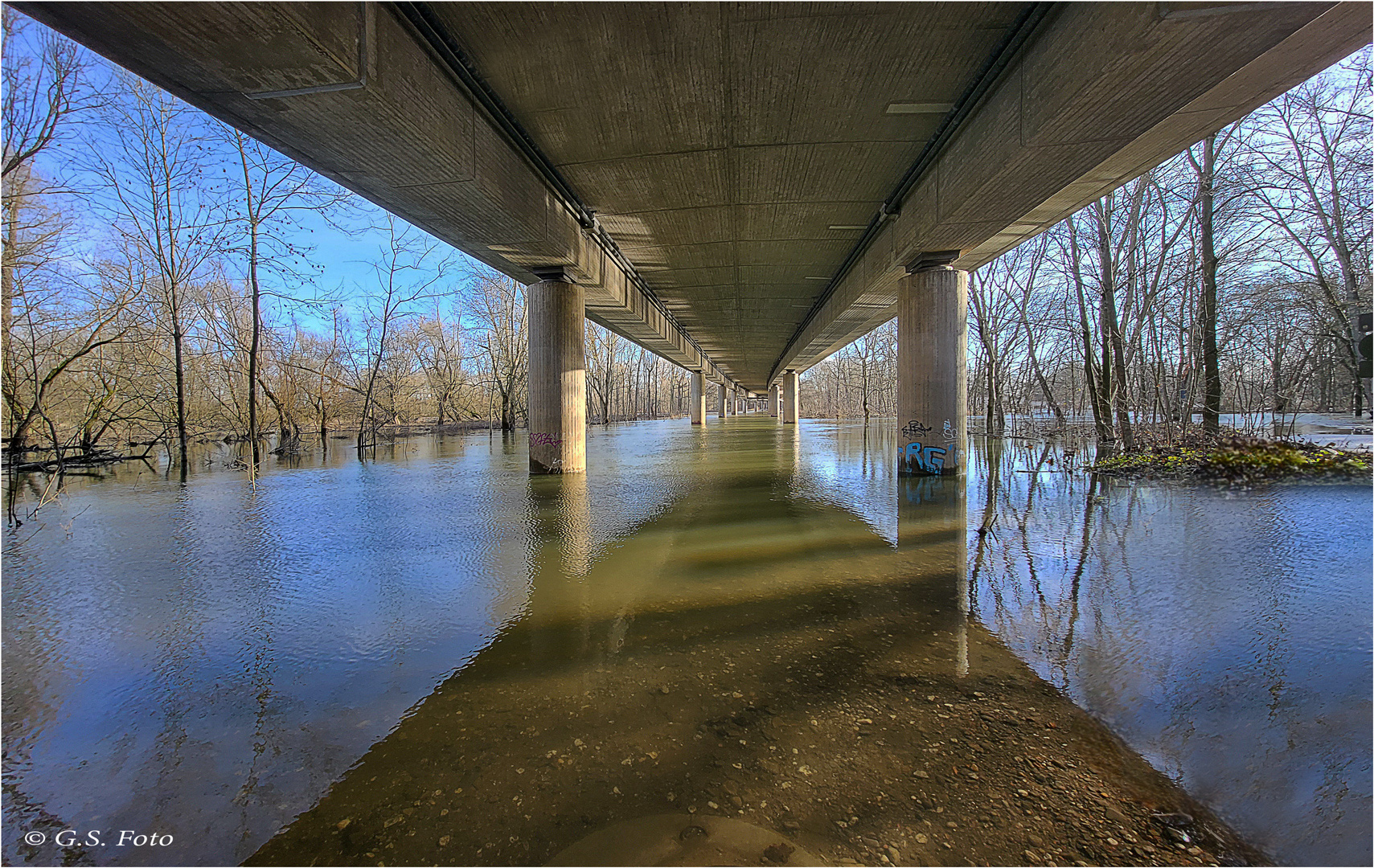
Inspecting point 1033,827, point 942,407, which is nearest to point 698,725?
point 1033,827

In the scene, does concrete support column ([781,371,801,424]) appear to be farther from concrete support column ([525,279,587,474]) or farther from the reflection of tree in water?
the reflection of tree in water

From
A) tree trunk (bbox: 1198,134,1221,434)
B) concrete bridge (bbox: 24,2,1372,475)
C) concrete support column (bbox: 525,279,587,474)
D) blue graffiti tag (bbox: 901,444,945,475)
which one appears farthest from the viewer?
concrete support column (bbox: 525,279,587,474)

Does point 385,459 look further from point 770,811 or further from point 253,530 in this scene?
point 770,811

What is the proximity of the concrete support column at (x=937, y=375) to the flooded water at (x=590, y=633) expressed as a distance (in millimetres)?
3270

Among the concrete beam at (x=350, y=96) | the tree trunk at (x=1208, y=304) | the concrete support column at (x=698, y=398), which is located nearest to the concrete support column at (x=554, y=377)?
the concrete beam at (x=350, y=96)

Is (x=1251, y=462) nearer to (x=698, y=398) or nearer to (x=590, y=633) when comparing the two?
(x=590, y=633)

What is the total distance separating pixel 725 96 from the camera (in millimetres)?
7461

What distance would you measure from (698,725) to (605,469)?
39.1ft

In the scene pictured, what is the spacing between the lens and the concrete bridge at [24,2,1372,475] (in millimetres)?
4816

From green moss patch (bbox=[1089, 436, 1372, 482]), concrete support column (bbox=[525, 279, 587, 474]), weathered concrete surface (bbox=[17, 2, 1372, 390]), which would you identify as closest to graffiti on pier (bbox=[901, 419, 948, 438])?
weathered concrete surface (bbox=[17, 2, 1372, 390])

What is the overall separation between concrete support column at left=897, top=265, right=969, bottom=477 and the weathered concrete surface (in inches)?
45.1

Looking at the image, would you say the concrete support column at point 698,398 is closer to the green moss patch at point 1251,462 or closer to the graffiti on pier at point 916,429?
the graffiti on pier at point 916,429

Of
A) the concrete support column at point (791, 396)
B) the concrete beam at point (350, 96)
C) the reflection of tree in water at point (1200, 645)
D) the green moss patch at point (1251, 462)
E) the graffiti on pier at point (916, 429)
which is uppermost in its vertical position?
the concrete beam at point (350, 96)

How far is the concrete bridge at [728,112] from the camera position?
190 inches
